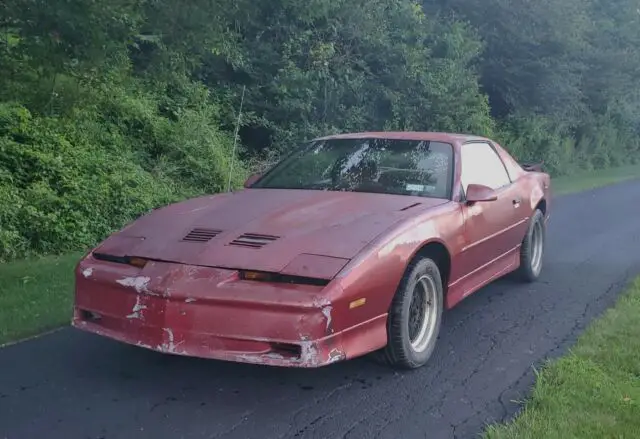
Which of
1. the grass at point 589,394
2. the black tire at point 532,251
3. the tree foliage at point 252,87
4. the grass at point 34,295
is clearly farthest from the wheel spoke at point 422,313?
the tree foliage at point 252,87

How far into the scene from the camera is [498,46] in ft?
72.6

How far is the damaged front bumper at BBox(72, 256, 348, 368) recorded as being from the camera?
363 cm

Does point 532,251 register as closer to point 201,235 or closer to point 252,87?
point 201,235

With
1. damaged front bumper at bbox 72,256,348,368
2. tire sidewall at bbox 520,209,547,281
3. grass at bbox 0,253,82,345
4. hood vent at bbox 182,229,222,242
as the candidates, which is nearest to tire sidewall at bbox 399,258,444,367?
damaged front bumper at bbox 72,256,348,368

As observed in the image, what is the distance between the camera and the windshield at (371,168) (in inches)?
203

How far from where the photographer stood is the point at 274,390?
160 inches

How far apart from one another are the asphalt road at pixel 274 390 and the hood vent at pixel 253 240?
81 cm

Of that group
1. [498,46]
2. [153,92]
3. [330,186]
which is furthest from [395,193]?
[498,46]

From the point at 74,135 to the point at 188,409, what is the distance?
758cm

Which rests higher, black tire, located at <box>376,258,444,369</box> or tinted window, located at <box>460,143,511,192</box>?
tinted window, located at <box>460,143,511,192</box>

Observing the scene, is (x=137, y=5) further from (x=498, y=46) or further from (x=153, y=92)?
(x=498, y=46)

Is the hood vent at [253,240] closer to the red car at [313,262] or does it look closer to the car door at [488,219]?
the red car at [313,262]

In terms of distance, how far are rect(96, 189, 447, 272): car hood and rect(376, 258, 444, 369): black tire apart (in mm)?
347

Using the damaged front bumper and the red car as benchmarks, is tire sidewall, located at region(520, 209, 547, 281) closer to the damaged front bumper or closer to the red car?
the red car
